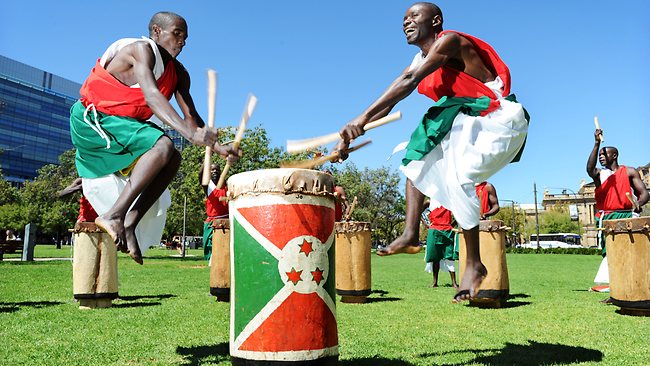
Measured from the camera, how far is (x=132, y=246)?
3.59 m

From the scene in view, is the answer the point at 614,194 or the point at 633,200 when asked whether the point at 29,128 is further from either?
the point at 633,200

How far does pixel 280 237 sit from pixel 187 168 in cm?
3166

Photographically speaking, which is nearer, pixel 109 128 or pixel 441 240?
pixel 109 128

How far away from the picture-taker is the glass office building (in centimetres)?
9869

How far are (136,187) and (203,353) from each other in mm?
1782

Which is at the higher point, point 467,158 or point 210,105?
point 210,105

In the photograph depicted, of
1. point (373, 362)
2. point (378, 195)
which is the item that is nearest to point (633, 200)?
point (373, 362)

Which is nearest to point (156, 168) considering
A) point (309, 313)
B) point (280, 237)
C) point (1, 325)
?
point (280, 237)

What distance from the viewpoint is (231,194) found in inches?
144

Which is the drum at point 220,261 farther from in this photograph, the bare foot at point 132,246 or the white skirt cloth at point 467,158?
the white skirt cloth at point 467,158

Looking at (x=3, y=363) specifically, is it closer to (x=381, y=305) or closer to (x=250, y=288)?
(x=250, y=288)

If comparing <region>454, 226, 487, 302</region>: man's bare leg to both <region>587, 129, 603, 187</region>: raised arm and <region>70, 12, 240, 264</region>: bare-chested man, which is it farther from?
<region>587, 129, 603, 187</region>: raised arm

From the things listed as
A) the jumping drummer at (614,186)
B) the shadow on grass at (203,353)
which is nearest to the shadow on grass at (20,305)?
the shadow on grass at (203,353)

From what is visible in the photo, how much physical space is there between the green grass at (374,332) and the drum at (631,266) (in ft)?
0.88
